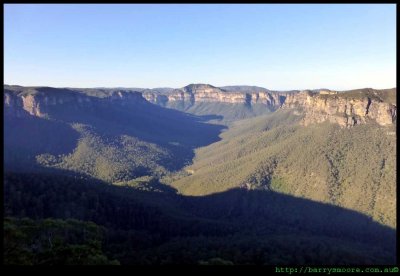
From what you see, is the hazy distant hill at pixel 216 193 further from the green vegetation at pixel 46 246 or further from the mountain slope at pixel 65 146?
the mountain slope at pixel 65 146

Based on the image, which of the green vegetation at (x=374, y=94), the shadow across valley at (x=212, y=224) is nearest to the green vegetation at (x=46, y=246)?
the shadow across valley at (x=212, y=224)

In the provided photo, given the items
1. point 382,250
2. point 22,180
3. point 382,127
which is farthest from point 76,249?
point 382,127

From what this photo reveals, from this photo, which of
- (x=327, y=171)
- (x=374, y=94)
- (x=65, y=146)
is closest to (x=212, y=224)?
(x=327, y=171)

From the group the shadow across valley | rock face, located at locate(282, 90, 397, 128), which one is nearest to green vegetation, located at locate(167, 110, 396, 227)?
rock face, located at locate(282, 90, 397, 128)

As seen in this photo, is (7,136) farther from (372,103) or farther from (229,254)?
(229,254)

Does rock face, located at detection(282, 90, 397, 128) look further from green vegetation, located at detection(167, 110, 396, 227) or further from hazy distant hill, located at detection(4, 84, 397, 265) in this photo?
green vegetation, located at detection(167, 110, 396, 227)

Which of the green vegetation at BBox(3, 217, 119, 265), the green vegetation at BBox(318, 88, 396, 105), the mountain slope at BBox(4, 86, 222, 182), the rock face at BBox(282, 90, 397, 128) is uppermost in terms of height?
the green vegetation at BBox(318, 88, 396, 105)
